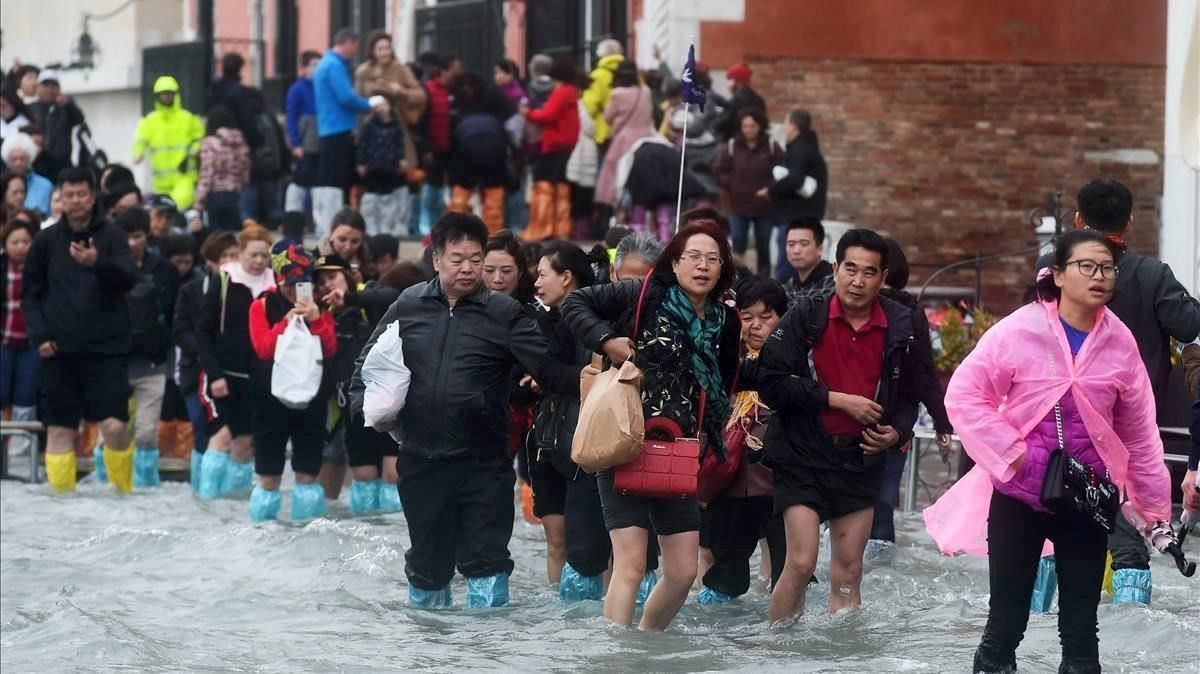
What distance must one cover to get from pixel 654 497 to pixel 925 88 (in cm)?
1475

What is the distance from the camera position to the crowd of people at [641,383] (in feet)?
27.8

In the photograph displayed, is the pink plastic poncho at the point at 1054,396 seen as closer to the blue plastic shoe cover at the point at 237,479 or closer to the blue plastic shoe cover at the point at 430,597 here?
the blue plastic shoe cover at the point at 430,597

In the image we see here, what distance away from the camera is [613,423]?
9.46 meters

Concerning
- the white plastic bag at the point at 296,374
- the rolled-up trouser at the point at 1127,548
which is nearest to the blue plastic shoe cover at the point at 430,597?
the rolled-up trouser at the point at 1127,548

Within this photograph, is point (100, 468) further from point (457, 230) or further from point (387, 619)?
point (457, 230)

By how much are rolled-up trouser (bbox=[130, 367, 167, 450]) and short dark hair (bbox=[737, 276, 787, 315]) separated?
284 inches

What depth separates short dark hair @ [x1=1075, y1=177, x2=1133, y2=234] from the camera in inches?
389

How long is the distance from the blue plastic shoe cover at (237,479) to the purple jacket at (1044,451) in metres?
8.36

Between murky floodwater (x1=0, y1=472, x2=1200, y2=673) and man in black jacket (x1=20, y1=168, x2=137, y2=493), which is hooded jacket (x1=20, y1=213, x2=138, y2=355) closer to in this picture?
man in black jacket (x1=20, y1=168, x2=137, y2=493)

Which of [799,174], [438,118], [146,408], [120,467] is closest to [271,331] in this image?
[120,467]

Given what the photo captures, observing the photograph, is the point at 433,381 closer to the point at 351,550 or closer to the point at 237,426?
the point at 351,550

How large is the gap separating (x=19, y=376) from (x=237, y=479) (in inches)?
128

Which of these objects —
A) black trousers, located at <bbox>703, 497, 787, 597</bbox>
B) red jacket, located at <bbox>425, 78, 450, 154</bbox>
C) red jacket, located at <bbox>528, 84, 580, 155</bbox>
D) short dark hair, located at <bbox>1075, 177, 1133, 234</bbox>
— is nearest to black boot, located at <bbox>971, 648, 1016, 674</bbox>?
short dark hair, located at <bbox>1075, 177, 1133, 234</bbox>

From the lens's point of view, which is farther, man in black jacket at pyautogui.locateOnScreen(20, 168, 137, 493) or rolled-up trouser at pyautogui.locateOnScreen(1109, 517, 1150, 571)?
man in black jacket at pyautogui.locateOnScreen(20, 168, 137, 493)
